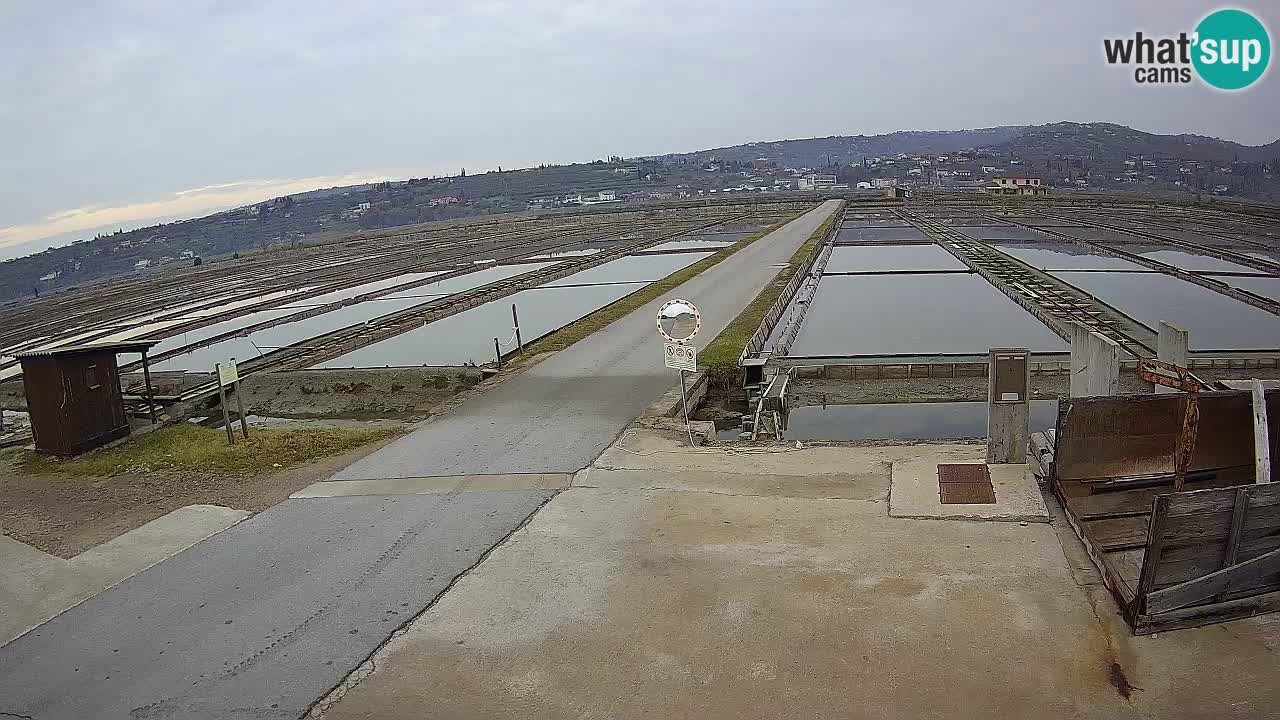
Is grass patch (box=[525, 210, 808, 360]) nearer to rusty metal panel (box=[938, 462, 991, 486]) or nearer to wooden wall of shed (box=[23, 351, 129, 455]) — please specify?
wooden wall of shed (box=[23, 351, 129, 455])

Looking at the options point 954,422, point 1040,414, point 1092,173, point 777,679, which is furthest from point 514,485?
point 1092,173

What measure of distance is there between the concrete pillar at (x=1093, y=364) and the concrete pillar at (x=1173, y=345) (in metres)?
0.37

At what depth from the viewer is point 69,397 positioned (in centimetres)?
Result: 1155

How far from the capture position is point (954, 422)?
1214 cm

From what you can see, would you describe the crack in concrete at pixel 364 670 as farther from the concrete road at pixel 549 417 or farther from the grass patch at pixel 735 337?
the grass patch at pixel 735 337

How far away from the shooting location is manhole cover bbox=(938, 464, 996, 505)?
23.8ft

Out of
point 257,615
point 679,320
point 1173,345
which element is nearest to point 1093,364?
point 1173,345

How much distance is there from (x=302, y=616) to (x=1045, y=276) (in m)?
24.7

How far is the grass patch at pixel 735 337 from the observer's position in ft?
48.0

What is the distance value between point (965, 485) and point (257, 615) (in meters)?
5.98

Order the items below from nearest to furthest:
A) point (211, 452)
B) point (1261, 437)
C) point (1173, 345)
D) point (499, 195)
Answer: point (1261, 437) → point (1173, 345) → point (211, 452) → point (499, 195)

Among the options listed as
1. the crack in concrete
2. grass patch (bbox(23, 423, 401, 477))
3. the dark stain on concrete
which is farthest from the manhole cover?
grass patch (bbox(23, 423, 401, 477))

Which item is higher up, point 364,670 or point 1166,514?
point 1166,514

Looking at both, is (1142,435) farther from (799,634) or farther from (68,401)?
(68,401)
